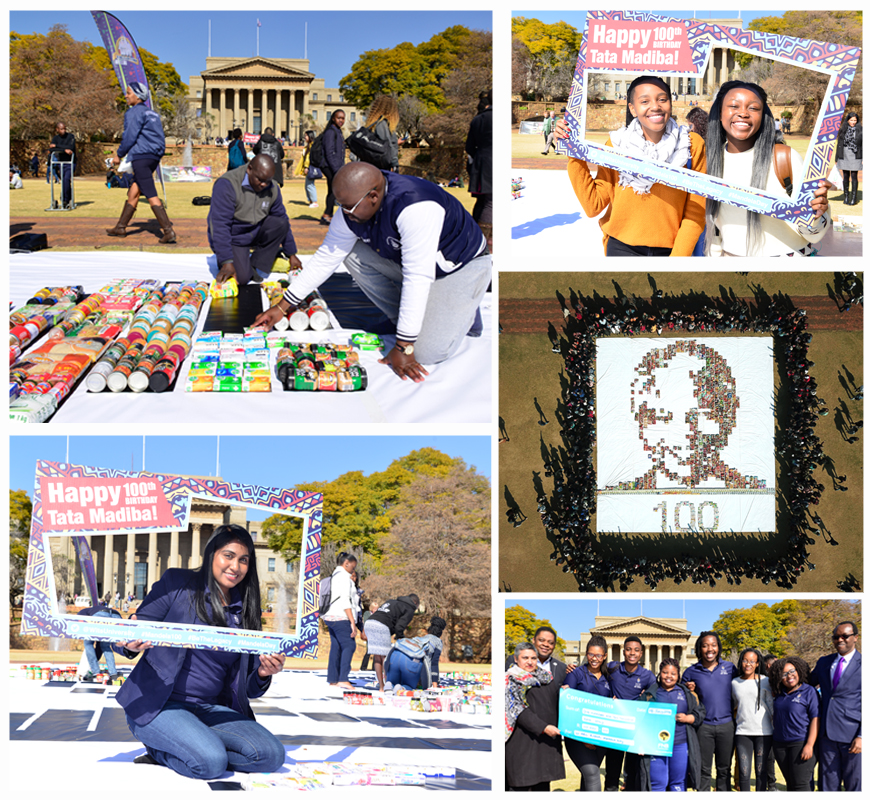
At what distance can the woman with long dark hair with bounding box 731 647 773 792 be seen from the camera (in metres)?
5.15

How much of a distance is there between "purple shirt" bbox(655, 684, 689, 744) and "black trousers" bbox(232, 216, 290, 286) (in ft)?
14.9

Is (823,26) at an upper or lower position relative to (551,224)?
upper

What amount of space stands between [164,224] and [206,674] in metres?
4.25

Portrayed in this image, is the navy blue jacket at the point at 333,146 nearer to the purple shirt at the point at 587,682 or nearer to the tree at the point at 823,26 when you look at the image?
the tree at the point at 823,26

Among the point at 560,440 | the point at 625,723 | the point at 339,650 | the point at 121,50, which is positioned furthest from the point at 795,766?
the point at 121,50

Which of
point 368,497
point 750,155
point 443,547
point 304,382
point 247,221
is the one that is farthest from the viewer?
point 443,547

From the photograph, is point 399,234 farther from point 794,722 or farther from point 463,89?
point 794,722

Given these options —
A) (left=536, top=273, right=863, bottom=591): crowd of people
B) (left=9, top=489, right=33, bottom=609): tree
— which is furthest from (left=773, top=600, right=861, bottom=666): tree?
(left=9, top=489, right=33, bottom=609): tree

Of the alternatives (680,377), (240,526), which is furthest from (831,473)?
(240,526)

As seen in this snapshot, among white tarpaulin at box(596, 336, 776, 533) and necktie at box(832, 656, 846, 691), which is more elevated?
white tarpaulin at box(596, 336, 776, 533)

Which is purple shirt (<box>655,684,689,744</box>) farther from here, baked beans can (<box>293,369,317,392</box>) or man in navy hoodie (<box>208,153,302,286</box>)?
Result: man in navy hoodie (<box>208,153,302,286</box>)

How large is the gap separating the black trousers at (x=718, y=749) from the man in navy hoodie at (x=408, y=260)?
2853 millimetres

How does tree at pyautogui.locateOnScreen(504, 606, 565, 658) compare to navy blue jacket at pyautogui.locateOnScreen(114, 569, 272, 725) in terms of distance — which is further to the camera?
tree at pyautogui.locateOnScreen(504, 606, 565, 658)

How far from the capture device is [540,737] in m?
5.05
